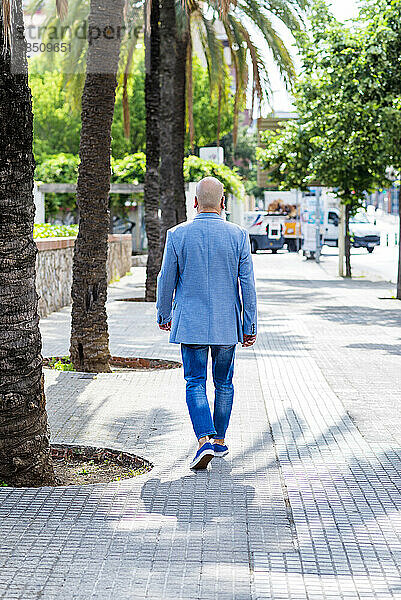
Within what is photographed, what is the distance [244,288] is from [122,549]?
2.20 meters

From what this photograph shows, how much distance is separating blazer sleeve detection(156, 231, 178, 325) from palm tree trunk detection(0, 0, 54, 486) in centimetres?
85

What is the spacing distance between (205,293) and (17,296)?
1139mm

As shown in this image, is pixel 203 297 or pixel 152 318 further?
pixel 152 318

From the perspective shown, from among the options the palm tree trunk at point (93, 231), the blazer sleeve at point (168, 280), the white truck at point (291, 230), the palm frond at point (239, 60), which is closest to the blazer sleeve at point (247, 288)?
the blazer sleeve at point (168, 280)

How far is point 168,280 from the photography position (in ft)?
20.7

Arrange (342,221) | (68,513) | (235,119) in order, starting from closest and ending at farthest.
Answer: (68,513), (235,119), (342,221)

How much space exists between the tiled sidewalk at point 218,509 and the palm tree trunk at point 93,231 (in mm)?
809

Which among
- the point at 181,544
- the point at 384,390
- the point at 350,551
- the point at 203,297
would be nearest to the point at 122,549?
the point at 181,544

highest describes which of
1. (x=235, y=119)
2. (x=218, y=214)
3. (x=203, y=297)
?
(x=235, y=119)

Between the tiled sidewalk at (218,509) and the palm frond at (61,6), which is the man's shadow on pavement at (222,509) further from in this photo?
the palm frond at (61,6)

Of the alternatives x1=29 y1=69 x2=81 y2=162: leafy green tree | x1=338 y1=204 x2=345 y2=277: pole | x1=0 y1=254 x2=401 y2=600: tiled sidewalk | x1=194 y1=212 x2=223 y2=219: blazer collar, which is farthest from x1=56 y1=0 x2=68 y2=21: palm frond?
x1=29 y1=69 x2=81 y2=162: leafy green tree

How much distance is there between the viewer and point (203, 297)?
629 centimetres

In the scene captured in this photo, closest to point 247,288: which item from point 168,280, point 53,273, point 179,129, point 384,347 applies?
point 168,280

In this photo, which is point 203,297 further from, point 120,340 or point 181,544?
point 120,340
